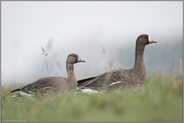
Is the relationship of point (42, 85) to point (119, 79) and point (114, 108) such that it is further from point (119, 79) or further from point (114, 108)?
point (114, 108)

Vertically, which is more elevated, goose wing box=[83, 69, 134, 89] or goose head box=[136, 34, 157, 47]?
goose head box=[136, 34, 157, 47]

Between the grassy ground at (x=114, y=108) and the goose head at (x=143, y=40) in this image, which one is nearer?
the grassy ground at (x=114, y=108)

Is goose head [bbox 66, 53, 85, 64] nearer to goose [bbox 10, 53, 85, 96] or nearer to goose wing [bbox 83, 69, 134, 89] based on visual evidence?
goose [bbox 10, 53, 85, 96]

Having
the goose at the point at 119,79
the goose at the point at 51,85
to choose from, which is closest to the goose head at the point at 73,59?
the goose at the point at 51,85

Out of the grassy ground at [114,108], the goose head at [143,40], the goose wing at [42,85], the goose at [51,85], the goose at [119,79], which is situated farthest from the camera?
the goose head at [143,40]

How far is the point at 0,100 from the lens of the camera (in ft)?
45.3

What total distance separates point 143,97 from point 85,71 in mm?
6242

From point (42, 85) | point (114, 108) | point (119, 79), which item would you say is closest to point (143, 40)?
point (119, 79)

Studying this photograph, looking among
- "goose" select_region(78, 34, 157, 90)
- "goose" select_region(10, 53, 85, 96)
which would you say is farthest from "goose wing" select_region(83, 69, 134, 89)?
"goose" select_region(10, 53, 85, 96)

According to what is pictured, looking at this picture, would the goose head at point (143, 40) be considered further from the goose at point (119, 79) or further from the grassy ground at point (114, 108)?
the grassy ground at point (114, 108)

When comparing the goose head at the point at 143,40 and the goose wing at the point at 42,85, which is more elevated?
the goose head at the point at 143,40

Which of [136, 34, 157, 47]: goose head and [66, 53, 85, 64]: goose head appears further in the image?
[66, 53, 85, 64]: goose head

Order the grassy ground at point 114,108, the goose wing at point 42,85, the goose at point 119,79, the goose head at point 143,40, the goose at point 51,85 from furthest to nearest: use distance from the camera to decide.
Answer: the goose head at point 143,40
the goose wing at point 42,85
the goose at point 51,85
the goose at point 119,79
the grassy ground at point 114,108

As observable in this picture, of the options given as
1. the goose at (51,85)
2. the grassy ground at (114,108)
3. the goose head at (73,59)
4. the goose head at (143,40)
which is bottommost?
the goose at (51,85)
